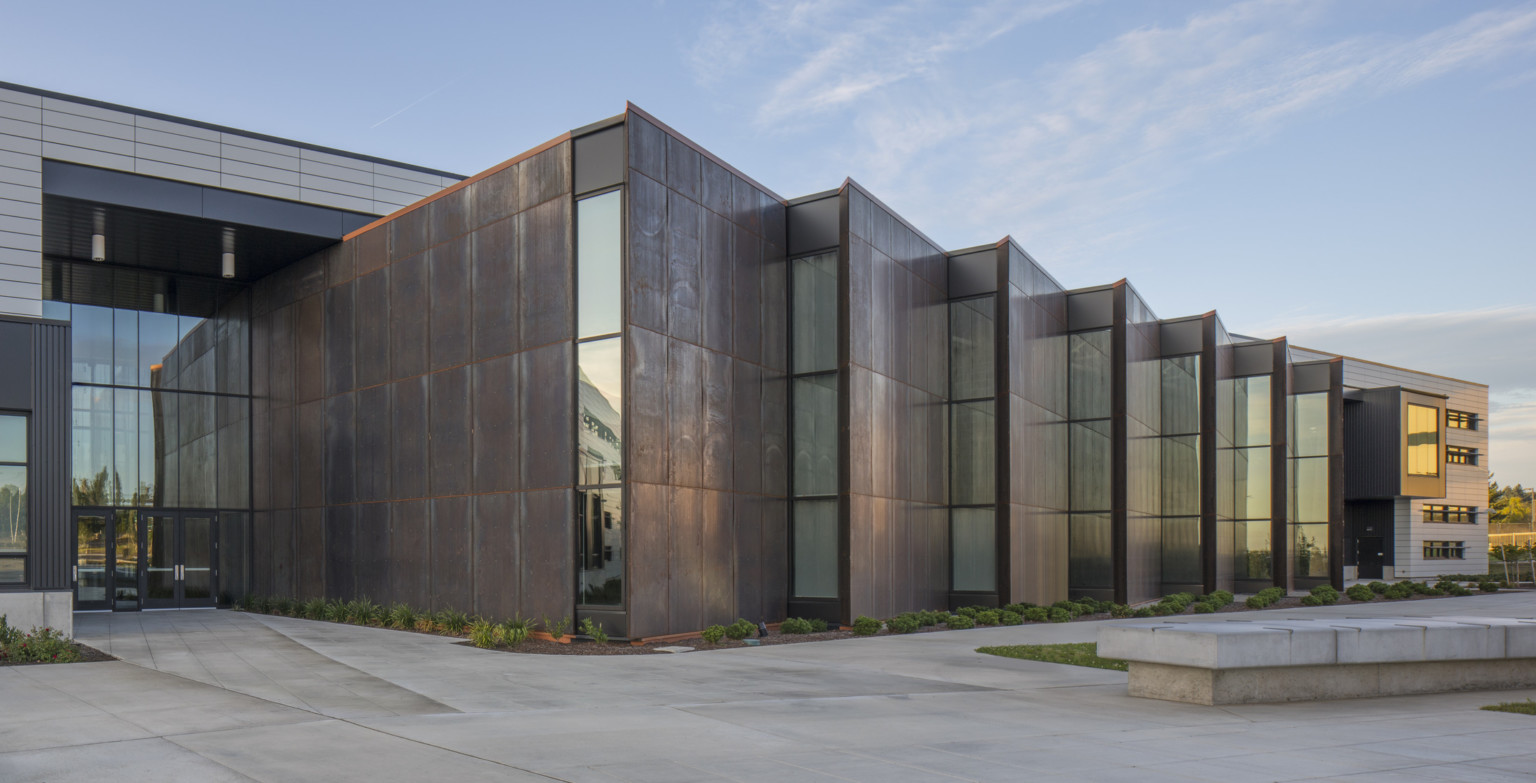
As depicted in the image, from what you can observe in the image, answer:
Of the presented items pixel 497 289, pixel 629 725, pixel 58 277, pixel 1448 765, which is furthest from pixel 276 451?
pixel 1448 765

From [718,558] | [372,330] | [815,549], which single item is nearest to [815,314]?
[815,549]

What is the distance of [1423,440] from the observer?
50.9 meters

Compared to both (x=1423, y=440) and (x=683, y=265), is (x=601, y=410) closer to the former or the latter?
(x=683, y=265)

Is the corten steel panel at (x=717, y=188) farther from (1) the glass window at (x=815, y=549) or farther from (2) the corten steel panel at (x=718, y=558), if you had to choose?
(1) the glass window at (x=815, y=549)

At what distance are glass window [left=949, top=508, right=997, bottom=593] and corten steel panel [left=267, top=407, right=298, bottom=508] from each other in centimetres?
1715

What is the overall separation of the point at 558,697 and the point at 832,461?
10939mm

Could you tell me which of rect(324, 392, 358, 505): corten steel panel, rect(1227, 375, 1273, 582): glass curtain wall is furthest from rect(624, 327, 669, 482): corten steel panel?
rect(1227, 375, 1273, 582): glass curtain wall

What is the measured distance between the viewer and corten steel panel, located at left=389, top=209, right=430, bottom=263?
880 inches

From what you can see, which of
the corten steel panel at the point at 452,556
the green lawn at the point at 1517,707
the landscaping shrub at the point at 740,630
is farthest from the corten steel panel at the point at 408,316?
the green lawn at the point at 1517,707

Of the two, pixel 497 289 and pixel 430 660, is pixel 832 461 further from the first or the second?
pixel 430 660

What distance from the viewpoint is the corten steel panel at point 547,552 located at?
18.3 metres

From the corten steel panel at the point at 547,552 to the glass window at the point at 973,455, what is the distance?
1173 cm

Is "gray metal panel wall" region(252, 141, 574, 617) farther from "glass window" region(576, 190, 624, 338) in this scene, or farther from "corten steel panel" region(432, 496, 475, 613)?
"glass window" region(576, 190, 624, 338)

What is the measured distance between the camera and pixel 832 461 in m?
21.9
